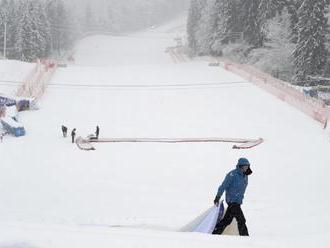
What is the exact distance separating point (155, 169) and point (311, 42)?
34.2m

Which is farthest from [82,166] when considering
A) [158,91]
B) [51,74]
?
[51,74]

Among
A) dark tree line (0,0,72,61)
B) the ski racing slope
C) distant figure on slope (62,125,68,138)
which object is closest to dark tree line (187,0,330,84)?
the ski racing slope

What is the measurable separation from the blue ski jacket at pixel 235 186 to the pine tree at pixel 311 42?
43.1 metres

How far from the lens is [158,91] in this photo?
4344cm

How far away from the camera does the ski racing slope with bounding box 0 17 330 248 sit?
8148 mm

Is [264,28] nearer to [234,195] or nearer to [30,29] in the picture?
[30,29]

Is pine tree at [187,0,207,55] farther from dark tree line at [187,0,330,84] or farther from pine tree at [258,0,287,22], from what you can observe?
pine tree at [258,0,287,22]

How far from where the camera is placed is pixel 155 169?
22.0 m

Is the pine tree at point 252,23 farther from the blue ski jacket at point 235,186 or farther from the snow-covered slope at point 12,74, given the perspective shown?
the blue ski jacket at point 235,186

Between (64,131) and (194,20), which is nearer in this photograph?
(64,131)

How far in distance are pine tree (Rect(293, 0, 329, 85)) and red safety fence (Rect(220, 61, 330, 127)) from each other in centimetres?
531

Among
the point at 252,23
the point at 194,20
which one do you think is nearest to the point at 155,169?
the point at 252,23

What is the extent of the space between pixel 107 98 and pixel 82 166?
60.1 ft

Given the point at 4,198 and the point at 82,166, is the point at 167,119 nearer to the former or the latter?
the point at 82,166
